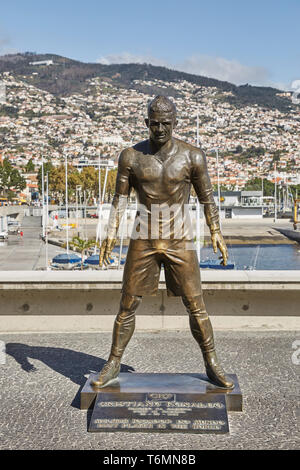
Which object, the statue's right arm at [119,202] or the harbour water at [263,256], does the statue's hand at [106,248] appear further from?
the harbour water at [263,256]

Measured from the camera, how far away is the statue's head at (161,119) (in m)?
4.77

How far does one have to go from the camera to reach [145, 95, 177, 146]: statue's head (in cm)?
477

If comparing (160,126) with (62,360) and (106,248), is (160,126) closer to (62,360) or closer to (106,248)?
(106,248)

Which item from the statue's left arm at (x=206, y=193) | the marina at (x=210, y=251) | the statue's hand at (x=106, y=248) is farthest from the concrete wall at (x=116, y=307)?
the marina at (x=210, y=251)

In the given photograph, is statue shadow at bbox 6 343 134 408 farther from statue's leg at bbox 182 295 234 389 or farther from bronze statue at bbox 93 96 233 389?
statue's leg at bbox 182 295 234 389

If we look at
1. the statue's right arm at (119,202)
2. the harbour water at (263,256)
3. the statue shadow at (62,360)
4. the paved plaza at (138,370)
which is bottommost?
the harbour water at (263,256)

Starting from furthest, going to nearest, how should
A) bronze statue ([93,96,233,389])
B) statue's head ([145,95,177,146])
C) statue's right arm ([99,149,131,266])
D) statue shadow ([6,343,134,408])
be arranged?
1. statue shadow ([6,343,134,408])
2. statue's right arm ([99,149,131,266])
3. bronze statue ([93,96,233,389])
4. statue's head ([145,95,177,146])

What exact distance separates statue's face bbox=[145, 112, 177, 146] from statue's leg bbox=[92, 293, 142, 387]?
1413 millimetres

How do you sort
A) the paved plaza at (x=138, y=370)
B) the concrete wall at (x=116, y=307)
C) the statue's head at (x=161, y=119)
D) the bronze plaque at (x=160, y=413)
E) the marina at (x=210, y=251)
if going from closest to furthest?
the paved plaza at (x=138, y=370)
the bronze plaque at (x=160, y=413)
the statue's head at (x=161, y=119)
the concrete wall at (x=116, y=307)
the marina at (x=210, y=251)

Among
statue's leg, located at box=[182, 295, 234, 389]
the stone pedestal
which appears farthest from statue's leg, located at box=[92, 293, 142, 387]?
statue's leg, located at box=[182, 295, 234, 389]

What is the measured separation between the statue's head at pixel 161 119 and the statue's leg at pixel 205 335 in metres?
1.43

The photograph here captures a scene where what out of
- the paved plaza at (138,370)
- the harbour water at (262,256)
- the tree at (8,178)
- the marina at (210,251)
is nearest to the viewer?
the paved plaza at (138,370)

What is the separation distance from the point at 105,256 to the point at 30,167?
134016 mm

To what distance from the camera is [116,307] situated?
7.40 metres
